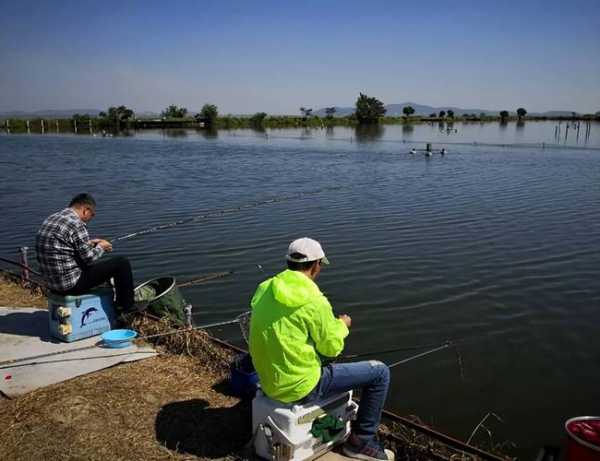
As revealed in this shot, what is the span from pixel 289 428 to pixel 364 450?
2.13ft

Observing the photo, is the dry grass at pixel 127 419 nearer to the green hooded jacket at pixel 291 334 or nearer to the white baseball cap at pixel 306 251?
the green hooded jacket at pixel 291 334

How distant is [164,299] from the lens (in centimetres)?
611

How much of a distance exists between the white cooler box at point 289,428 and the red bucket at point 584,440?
1526 millimetres

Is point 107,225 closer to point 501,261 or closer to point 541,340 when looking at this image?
point 501,261

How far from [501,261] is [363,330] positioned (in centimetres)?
432

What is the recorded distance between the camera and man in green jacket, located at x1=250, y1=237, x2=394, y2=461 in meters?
3.15

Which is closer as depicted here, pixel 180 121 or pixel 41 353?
pixel 41 353

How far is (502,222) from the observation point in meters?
13.4

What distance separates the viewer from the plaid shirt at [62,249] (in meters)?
5.08

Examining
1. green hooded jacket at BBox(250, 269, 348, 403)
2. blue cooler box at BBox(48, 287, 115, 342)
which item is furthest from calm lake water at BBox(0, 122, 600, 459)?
green hooded jacket at BBox(250, 269, 348, 403)

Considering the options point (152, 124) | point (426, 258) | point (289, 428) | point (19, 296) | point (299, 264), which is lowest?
point (426, 258)

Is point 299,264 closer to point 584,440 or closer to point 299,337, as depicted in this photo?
point 299,337

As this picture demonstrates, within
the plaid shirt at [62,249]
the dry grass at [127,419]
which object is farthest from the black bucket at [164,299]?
the dry grass at [127,419]

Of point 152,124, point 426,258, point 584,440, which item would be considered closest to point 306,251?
point 584,440
